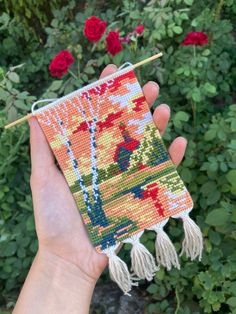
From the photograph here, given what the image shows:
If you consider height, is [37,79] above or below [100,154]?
below

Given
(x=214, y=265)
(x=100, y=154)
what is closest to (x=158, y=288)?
(x=214, y=265)

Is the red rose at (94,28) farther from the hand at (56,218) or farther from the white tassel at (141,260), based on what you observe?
Result: the white tassel at (141,260)

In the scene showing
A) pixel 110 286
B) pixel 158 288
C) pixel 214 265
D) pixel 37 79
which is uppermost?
pixel 37 79

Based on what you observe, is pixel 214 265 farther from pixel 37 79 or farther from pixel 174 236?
pixel 37 79

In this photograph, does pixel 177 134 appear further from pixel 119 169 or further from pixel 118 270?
pixel 118 270

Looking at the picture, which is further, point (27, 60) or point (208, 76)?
point (27, 60)

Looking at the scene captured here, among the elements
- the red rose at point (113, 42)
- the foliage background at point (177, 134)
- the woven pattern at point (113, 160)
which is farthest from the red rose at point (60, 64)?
the woven pattern at point (113, 160)
